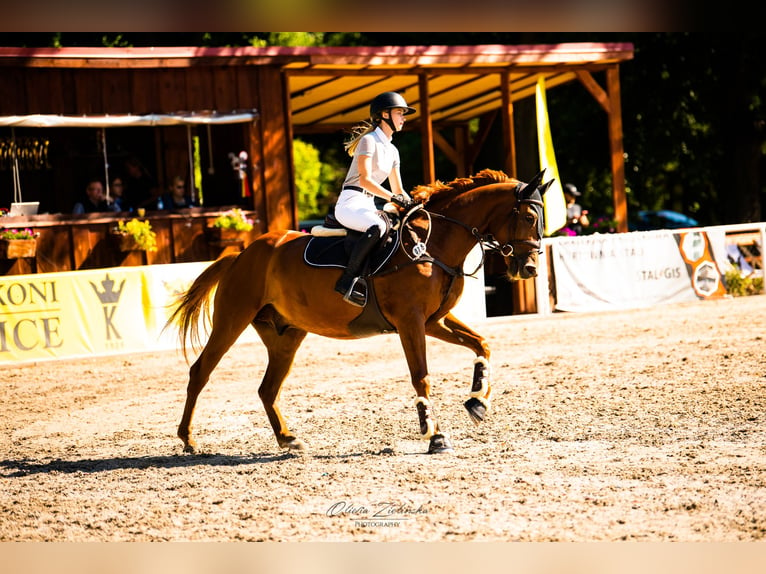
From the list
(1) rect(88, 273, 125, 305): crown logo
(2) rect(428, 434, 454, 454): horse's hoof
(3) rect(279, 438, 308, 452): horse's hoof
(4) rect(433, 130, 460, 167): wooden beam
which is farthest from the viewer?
(4) rect(433, 130, 460, 167): wooden beam

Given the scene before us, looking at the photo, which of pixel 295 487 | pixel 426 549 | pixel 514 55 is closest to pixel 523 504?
pixel 295 487

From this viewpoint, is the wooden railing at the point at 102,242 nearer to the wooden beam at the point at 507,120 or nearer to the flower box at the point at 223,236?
the flower box at the point at 223,236

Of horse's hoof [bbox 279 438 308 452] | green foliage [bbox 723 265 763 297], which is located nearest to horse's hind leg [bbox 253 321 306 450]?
horse's hoof [bbox 279 438 308 452]

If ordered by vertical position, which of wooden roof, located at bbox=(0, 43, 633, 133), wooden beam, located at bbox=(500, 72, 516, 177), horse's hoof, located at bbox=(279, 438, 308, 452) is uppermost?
wooden roof, located at bbox=(0, 43, 633, 133)

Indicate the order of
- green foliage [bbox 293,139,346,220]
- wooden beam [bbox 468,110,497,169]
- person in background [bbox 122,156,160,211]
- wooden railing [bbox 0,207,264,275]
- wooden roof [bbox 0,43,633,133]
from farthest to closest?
green foliage [bbox 293,139,346,220] < wooden beam [bbox 468,110,497,169] < person in background [bbox 122,156,160,211] < wooden roof [bbox 0,43,633,133] < wooden railing [bbox 0,207,264,275]

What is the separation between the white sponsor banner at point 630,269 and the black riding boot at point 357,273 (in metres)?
9.22

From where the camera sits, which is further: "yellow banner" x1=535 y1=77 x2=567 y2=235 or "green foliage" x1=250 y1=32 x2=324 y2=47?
"green foliage" x1=250 y1=32 x2=324 y2=47

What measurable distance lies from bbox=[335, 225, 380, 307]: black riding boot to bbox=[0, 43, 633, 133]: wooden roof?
969 centimetres

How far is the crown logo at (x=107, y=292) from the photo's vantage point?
511 inches

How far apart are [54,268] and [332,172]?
3361 cm

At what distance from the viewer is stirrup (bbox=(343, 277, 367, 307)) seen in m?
6.86

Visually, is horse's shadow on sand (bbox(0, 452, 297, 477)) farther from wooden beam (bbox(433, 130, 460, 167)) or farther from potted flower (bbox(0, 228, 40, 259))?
wooden beam (bbox(433, 130, 460, 167))

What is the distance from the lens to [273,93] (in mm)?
16531

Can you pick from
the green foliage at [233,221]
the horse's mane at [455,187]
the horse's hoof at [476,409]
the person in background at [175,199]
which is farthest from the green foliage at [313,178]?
the horse's hoof at [476,409]
